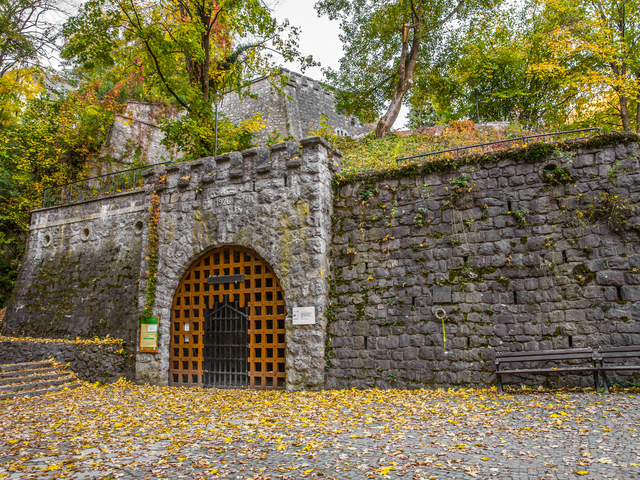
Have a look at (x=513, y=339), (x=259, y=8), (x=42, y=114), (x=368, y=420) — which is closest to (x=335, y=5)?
(x=259, y=8)

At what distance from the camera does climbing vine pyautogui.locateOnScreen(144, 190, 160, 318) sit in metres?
9.16

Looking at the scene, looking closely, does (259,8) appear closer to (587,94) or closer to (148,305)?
(148,305)

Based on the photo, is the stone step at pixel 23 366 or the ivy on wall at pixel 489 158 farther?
the stone step at pixel 23 366

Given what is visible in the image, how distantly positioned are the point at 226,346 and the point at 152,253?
275 centimetres

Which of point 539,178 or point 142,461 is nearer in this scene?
point 142,461

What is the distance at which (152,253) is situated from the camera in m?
9.41

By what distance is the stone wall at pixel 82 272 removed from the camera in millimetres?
11320

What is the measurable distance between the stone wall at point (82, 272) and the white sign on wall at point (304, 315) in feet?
16.5

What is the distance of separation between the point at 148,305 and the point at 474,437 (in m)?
7.13

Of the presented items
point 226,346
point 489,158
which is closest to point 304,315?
point 226,346

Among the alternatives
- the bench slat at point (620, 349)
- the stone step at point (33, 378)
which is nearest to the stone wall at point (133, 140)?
the stone step at point (33, 378)

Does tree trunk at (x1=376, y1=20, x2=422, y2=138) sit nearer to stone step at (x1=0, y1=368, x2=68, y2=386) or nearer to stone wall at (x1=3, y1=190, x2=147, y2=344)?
stone wall at (x1=3, y1=190, x2=147, y2=344)

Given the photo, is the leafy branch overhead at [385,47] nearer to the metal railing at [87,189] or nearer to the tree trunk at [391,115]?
the tree trunk at [391,115]

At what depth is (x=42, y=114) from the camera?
17.2 metres
